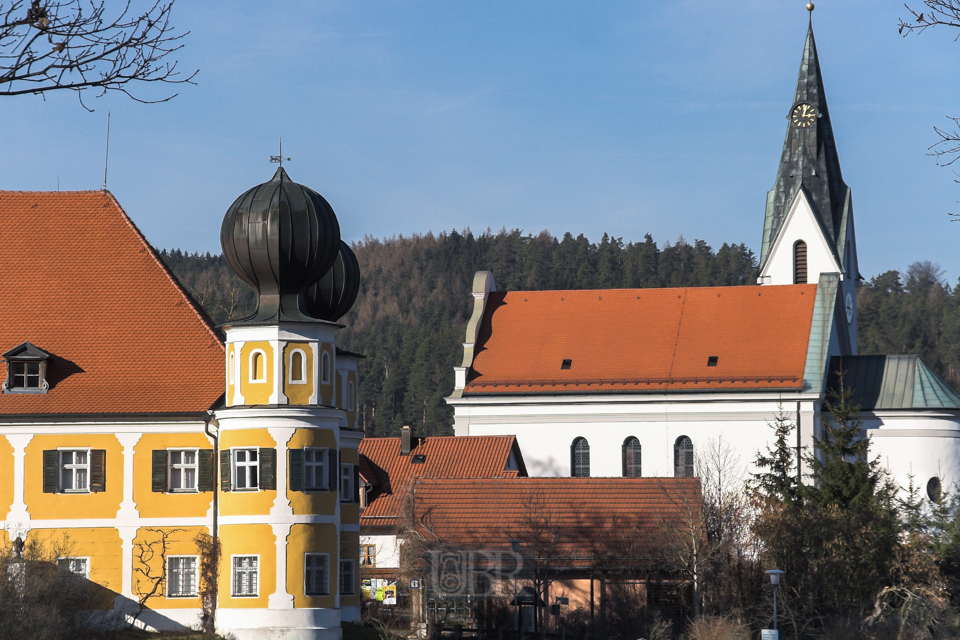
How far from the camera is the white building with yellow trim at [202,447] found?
29.6 metres

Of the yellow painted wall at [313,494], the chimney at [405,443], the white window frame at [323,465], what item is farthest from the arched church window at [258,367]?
the chimney at [405,443]

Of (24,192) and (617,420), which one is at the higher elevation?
(24,192)

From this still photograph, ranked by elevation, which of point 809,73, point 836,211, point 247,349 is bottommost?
point 247,349

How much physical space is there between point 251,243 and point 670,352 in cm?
2539

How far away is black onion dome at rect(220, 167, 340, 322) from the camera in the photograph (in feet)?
98.7

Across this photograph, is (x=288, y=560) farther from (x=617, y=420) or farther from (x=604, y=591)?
(x=617, y=420)

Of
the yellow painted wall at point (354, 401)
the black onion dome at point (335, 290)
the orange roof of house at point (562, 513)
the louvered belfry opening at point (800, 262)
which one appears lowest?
the orange roof of house at point (562, 513)

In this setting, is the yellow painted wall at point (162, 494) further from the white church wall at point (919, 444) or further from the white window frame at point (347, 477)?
the white church wall at point (919, 444)

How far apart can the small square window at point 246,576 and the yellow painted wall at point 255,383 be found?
10.8ft

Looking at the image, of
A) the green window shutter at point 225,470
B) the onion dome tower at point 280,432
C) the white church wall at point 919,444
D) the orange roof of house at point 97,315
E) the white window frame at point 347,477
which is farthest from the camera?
the white church wall at point 919,444

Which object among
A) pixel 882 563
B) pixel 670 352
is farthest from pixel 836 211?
pixel 882 563

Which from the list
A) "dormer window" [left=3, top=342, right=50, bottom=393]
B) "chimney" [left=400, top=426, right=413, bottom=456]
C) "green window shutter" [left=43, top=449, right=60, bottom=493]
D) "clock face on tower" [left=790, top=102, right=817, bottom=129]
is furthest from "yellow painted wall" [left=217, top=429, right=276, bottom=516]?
"clock face on tower" [left=790, top=102, right=817, bottom=129]

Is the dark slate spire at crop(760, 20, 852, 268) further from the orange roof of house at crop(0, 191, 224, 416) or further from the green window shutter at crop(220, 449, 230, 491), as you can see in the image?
the green window shutter at crop(220, 449, 230, 491)

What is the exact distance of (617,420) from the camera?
51438 mm
